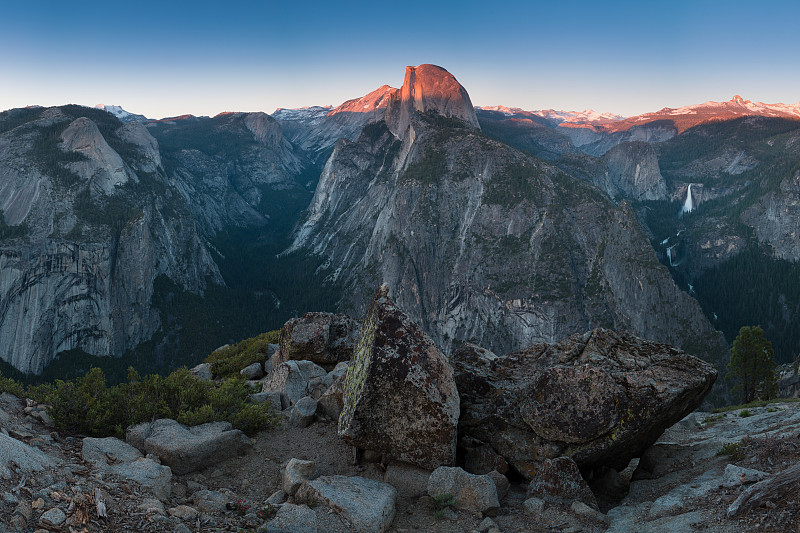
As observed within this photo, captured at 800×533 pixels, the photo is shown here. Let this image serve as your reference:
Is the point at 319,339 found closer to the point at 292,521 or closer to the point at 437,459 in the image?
the point at 437,459

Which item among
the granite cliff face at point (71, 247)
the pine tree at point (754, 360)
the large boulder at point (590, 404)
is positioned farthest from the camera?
the granite cliff face at point (71, 247)

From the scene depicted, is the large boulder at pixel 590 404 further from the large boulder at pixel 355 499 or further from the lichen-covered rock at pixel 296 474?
the lichen-covered rock at pixel 296 474

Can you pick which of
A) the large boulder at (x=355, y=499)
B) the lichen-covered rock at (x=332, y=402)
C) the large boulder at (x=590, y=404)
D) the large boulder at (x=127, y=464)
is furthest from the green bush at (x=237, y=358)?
the large boulder at (x=590, y=404)

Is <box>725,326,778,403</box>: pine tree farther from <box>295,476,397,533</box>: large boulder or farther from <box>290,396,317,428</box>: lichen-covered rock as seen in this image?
<box>295,476,397,533</box>: large boulder

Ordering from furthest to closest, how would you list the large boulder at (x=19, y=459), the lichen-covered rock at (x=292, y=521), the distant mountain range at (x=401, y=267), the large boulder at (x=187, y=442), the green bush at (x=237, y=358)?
the distant mountain range at (x=401, y=267), the green bush at (x=237, y=358), the large boulder at (x=187, y=442), the lichen-covered rock at (x=292, y=521), the large boulder at (x=19, y=459)

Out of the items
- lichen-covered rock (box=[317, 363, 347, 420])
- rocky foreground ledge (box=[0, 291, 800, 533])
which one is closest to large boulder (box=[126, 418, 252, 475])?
rocky foreground ledge (box=[0, 291, 800, 533])

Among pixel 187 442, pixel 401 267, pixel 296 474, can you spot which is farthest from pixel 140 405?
pixel 401 267
